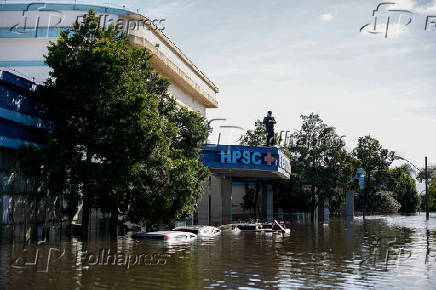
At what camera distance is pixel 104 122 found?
28.9 m

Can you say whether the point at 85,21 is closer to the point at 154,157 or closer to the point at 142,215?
the point at 154,157

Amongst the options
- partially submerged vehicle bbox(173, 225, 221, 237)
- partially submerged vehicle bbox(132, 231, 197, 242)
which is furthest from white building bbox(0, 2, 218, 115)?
partially submerged vehicle bbox(132, 231, 197, 242)

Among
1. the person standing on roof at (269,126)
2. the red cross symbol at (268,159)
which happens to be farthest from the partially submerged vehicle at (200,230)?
the person standing on roof at (269,126)

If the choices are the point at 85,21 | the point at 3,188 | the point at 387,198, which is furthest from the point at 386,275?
the point at 387,198

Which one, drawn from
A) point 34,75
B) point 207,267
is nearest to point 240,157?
point 34,75

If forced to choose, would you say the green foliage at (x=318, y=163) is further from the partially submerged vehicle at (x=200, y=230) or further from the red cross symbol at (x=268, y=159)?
the partially submerged vehicle at (x=200, y=230)

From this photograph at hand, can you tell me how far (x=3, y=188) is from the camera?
28.0m

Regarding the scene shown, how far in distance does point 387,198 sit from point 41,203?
83560 millimetres

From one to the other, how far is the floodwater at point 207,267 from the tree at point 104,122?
3.74 metres

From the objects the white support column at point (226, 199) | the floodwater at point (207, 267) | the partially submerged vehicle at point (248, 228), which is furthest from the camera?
the white support column at point (226, 199)

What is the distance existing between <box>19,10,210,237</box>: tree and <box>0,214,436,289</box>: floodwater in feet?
12.3

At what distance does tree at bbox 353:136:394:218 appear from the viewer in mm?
97562

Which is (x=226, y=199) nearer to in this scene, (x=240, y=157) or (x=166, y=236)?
(x=240, y=157)

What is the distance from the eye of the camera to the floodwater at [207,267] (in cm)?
1530
